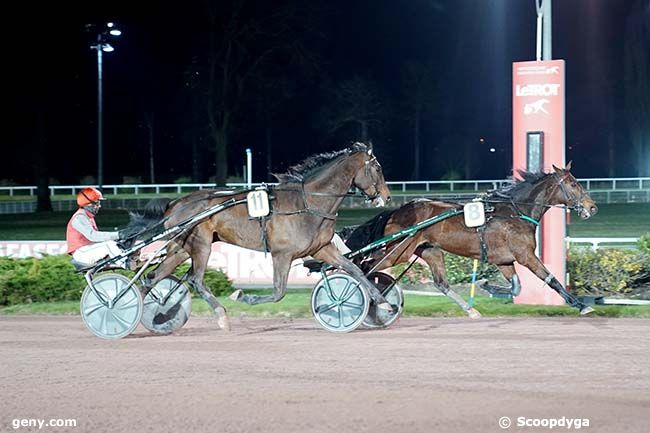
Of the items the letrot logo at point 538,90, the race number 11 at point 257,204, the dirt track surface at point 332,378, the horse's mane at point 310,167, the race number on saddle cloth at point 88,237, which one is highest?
the letrot logo at point 538,90

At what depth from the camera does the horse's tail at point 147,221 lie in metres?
9.38

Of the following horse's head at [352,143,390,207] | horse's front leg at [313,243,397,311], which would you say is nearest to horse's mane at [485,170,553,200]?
horse's head at [352,143,390,207]

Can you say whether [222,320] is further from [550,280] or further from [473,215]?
[550,280]

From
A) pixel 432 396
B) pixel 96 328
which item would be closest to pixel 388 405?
pixel 432 396

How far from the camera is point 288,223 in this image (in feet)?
29.8

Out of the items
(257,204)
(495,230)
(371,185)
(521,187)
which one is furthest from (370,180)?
(521,187)

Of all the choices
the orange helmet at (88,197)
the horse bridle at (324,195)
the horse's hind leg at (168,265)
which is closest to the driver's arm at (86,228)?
the orange helmet at (88,197)

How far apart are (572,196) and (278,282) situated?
299cm

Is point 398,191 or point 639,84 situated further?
point 639,84

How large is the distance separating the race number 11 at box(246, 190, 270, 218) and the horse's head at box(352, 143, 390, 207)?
0.83m

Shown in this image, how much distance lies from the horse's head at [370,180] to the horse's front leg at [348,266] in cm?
57

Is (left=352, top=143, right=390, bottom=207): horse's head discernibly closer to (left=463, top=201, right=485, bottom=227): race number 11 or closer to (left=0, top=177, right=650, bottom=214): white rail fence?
(left=463, top=201, right=485, bottom=227): race number 11

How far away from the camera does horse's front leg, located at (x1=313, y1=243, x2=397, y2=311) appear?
8.89 m

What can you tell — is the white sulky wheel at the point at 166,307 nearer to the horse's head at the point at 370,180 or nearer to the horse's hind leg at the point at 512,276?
the horse's head at the point at 370,180
